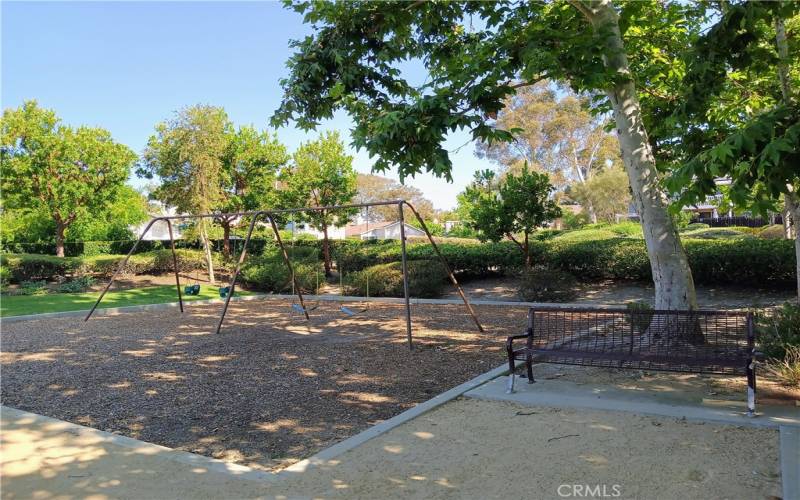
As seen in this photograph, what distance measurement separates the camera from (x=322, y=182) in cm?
1994

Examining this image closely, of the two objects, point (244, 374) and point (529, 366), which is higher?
point (529, 366)

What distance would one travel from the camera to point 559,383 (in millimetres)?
5695

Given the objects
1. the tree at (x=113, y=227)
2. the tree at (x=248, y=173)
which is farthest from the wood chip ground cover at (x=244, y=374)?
the tree at (x=113, y=227)

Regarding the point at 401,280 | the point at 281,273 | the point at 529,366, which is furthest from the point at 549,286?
the point at 281,273

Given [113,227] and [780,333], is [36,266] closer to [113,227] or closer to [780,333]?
[113,227]

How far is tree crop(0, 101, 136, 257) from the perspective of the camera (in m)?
21.7

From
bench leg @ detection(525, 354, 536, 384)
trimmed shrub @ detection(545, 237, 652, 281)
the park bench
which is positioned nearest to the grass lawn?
trimmed shrub @ detection(545, 237, 652, 281)

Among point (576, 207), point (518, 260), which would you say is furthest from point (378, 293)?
point (576, 207)

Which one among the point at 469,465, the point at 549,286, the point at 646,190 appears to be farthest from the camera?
the point at 549,286

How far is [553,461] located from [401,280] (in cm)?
→ 1127

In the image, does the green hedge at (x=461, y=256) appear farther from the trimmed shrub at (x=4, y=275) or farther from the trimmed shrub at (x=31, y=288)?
the trimmed shrub at (x=4, y=275)

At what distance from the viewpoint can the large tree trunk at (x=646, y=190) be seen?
253 inches

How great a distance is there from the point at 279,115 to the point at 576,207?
191 ft

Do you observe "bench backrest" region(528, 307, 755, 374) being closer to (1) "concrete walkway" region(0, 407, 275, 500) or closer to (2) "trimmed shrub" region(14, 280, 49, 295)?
(1) "concrete walkway" region(0, 407, 275, 500)
